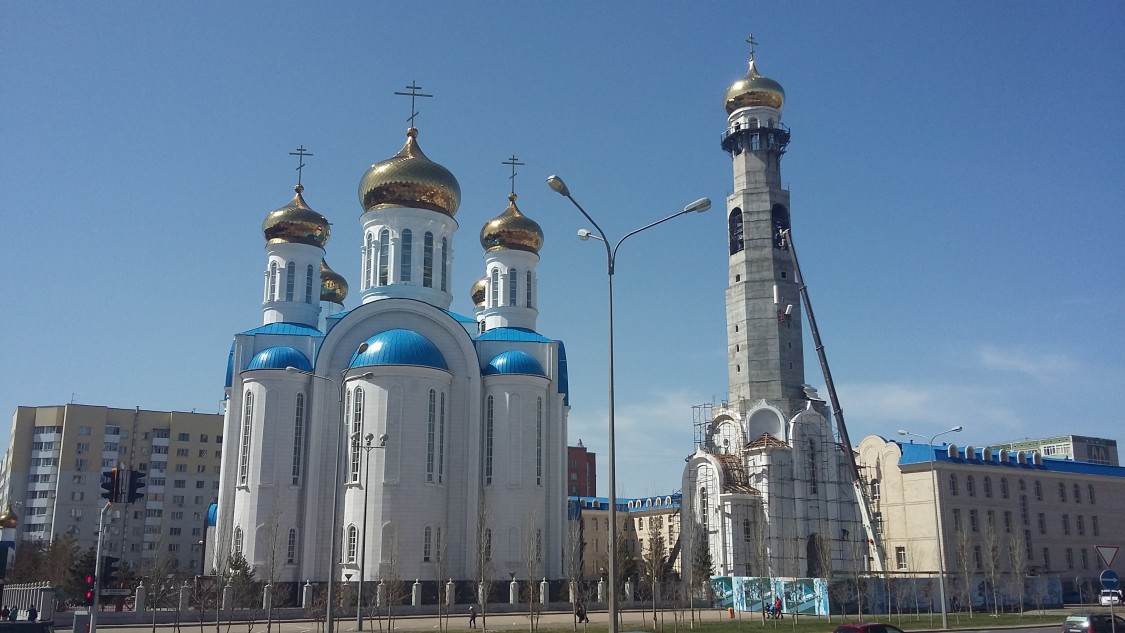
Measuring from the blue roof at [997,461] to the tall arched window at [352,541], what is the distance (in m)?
25.9

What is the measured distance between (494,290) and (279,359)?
1146 centimetres

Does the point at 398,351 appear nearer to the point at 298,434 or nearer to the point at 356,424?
the point at 356,424

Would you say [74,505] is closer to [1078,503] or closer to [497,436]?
[497,436]

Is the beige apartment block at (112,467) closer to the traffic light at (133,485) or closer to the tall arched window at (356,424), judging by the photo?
the tall arched window at (356,424)

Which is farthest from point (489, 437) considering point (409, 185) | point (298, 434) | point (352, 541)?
point (409, 185)

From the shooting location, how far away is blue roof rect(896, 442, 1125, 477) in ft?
158

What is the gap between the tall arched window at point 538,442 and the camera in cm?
4209

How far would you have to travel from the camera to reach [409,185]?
44250 mm

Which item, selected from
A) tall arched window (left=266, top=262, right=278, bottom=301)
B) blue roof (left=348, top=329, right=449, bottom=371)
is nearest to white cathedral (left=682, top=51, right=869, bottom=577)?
blue roof (left=348, top=329, right=449, bottom=371)

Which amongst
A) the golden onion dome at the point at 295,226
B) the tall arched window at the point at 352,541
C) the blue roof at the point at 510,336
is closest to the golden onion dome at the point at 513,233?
the blue roof at the point at 510,336

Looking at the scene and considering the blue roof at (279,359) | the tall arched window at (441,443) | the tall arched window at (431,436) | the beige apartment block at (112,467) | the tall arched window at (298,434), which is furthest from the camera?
the beige apartment block at (112,467)

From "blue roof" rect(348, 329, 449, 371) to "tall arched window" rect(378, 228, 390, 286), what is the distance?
4364mm

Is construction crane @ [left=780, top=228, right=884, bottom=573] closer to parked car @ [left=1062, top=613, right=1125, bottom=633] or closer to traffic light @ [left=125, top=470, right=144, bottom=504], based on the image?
parked car @ [left=1062, top=613, right=1125, bottom=633]

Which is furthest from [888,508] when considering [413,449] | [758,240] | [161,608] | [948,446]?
[161,608]
